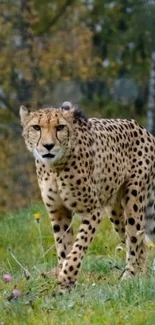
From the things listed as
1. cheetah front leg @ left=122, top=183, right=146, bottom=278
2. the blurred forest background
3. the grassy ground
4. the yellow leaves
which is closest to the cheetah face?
the grassy ground

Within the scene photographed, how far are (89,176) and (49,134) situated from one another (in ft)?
1.64

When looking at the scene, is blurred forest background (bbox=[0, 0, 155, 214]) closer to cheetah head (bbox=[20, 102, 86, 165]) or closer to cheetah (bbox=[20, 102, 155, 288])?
cheetah (bbox=[20, 102, 155, 288])

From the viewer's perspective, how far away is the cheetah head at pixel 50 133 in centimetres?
735

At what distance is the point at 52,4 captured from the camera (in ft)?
79.5

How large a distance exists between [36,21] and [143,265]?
14792 mm

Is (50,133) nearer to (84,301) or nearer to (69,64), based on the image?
(84,301)

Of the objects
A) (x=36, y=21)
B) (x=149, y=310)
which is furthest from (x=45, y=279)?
(x=36, y=21)

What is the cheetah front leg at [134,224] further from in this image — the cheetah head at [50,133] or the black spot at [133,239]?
the cheetah head at [50,133]

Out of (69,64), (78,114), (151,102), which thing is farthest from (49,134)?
(69,64)

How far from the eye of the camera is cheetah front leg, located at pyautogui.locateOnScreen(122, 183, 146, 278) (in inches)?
325

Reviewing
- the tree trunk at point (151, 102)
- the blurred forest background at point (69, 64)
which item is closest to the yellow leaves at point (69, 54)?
the blurred forest background at point (69, 64)

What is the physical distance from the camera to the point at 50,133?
740cm

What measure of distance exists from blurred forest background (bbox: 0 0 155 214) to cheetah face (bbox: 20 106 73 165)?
9.67 m

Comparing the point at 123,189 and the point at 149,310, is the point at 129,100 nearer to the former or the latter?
the point at 123,189
